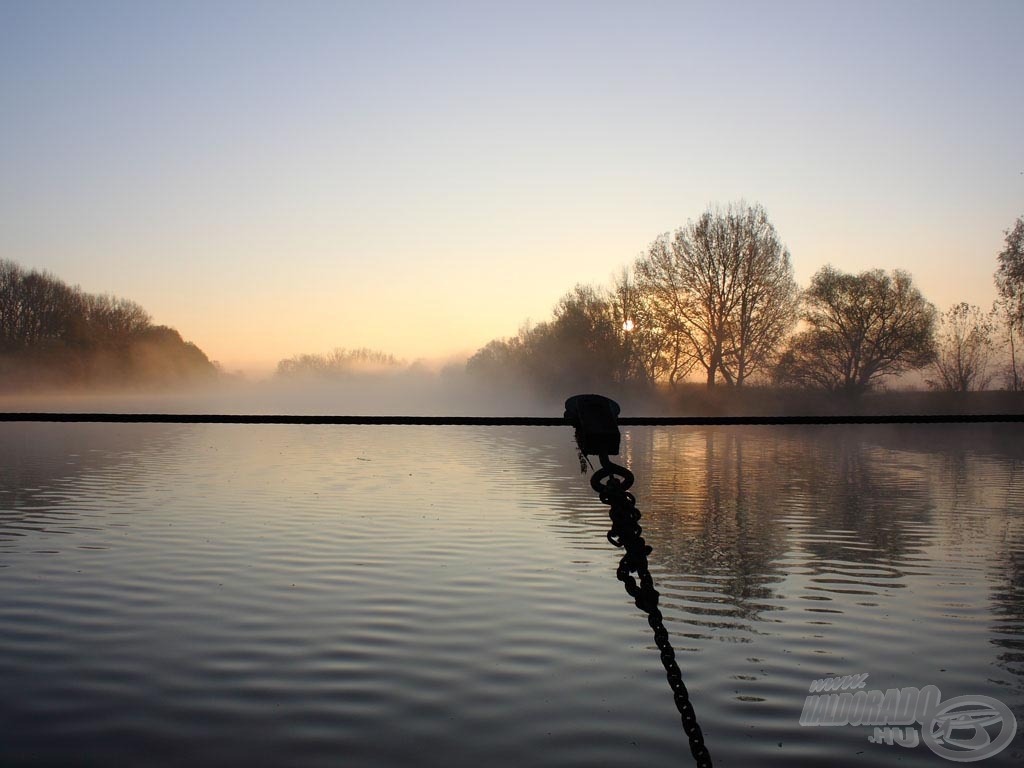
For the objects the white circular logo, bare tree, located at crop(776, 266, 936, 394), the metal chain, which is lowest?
the white circular logo

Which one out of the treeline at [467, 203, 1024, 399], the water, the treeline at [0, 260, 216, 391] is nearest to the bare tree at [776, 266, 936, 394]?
the treeline at [467, 203, 1024, 399]

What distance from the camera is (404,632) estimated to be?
29.9ft

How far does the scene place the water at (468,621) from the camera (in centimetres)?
636

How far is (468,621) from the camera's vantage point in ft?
31.2

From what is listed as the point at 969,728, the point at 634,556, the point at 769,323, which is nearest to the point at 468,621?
Result: the point at 969,728

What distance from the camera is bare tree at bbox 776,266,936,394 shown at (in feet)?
196

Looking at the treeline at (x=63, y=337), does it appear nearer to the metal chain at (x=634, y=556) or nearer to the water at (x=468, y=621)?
the water at (x=468, y=621)

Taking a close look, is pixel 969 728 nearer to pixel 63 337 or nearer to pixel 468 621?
pixel 468 621

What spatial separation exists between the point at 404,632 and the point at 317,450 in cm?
2936

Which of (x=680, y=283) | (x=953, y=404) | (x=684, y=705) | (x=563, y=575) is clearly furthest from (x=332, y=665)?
(x=953, y=404)

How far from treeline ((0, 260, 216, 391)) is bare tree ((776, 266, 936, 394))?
292ft

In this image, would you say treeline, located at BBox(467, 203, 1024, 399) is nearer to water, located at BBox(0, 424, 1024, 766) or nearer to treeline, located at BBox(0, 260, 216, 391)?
water, located at BBox(0, 424, 1024, 766)

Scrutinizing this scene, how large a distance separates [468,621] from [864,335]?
2248 inches

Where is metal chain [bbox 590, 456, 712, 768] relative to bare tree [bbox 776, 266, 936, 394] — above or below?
below
